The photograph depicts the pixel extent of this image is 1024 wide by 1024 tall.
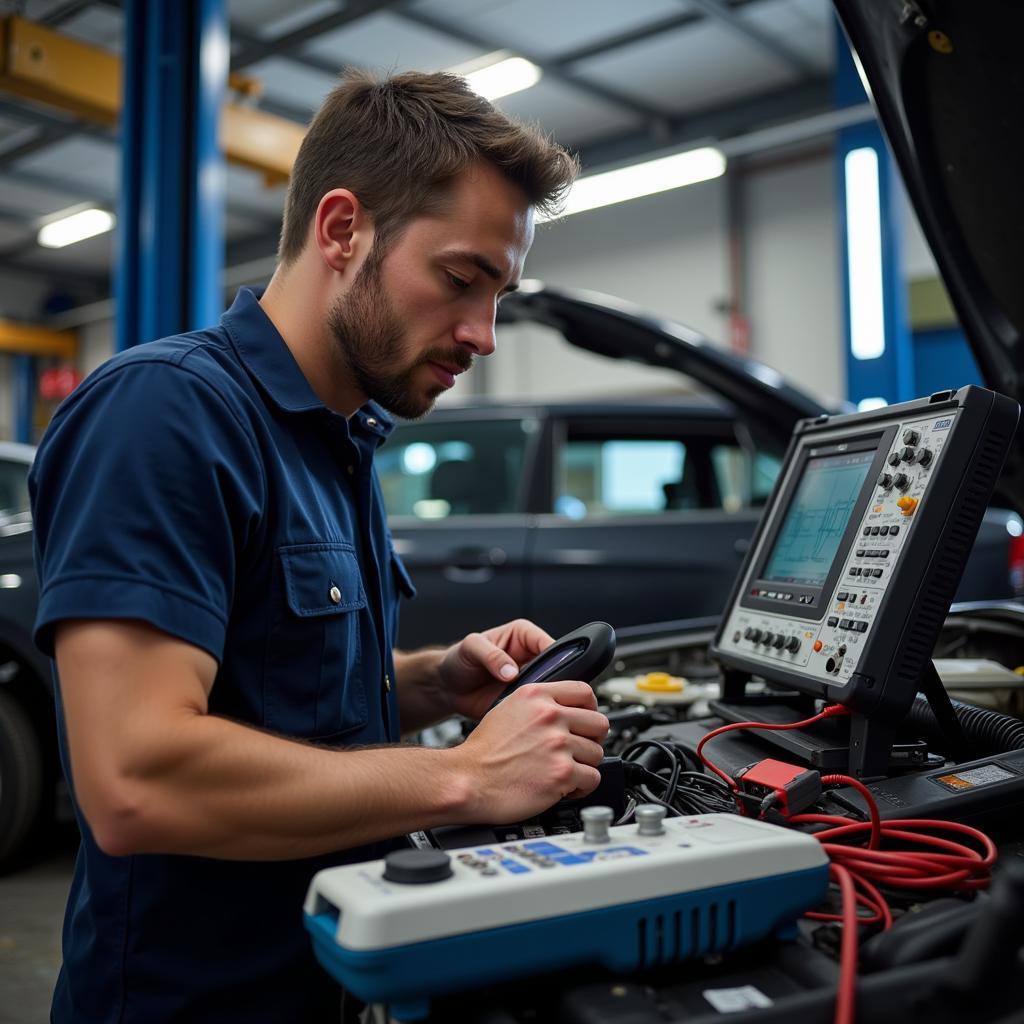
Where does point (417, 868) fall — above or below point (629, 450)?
below

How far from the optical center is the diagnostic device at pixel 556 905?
618mm

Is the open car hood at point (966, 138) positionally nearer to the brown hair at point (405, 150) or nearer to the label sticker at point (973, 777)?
the brown hair at point (405, 150)

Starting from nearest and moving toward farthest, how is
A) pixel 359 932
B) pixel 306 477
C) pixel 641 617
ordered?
pixel 359 932 → pixel 306 477 → pixel 641 617

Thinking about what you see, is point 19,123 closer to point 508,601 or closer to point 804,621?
point 508,601

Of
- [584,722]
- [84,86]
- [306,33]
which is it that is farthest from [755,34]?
[584,722]

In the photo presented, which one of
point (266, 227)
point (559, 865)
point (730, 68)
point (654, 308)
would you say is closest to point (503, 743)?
point (559, 865)

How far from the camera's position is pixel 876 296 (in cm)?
593

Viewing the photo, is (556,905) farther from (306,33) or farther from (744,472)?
(306,33)

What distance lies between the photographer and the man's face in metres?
1.13

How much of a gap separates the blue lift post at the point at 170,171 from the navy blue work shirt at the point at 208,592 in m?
2.76

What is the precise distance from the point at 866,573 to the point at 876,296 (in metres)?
5.36

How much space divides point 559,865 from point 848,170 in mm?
6317

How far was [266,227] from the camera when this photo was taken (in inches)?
470

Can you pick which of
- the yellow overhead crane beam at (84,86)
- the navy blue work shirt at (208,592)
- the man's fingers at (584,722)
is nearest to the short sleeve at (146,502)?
the navy blue work shirt at (208,592)
